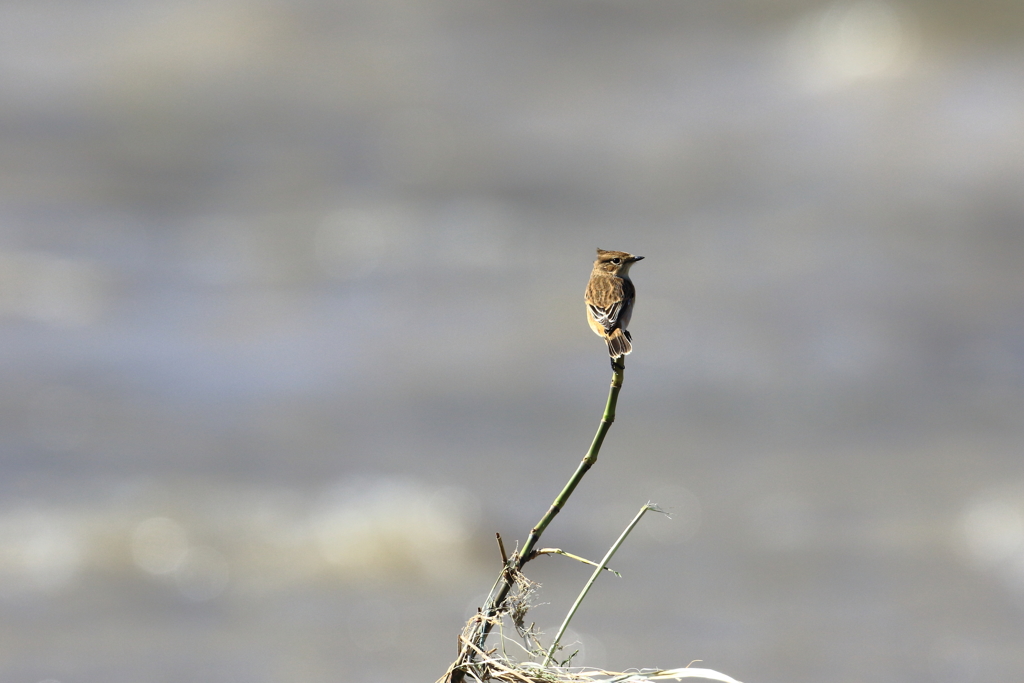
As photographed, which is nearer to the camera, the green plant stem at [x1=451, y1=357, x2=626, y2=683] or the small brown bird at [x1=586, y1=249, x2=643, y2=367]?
the green plant stem at [x1=451, y1=357, x2=626, y2=683]

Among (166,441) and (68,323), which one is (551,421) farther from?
(68,323)

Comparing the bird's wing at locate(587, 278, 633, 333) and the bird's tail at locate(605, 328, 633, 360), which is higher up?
the bird's wing at locate(587, 278, 633, 333)

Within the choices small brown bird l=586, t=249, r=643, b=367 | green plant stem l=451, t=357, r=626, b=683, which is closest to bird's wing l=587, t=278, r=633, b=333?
small brown bird l=586, t=249, r=643, b=367

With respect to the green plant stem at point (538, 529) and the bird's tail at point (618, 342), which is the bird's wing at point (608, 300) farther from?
the green plant stem at point (538, 529)

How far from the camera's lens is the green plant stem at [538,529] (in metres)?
1.63

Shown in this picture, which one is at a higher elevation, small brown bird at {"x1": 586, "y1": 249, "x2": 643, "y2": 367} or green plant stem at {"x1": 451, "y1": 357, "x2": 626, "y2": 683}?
small brown bird at {"x1": 586, "y1": 249, "x2": 643, "y2": 367}

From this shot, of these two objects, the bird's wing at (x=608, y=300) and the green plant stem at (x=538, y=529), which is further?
the bird's wing at (x=608, y=300)

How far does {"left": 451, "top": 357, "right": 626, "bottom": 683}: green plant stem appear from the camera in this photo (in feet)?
5.36

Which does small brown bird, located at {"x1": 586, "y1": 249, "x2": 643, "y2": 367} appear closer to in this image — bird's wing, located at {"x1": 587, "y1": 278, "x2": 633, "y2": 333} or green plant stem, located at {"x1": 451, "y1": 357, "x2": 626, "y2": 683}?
bird's wing, located at {"x1": 587, "y1": 278, "x2": 633, "y2": 333}

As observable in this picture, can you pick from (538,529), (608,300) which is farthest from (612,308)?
(538,529)

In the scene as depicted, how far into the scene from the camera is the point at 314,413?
15.7 m

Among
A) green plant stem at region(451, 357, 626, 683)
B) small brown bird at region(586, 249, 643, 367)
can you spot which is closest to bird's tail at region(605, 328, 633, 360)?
small brown bird at region(586, 249, 643, 367)

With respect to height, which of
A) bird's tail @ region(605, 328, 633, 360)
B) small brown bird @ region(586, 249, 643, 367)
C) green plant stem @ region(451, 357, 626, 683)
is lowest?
green plant stem @ region(451, 357, 626, 683)

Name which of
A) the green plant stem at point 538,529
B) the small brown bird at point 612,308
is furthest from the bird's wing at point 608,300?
the green plant stem at point 538,529
